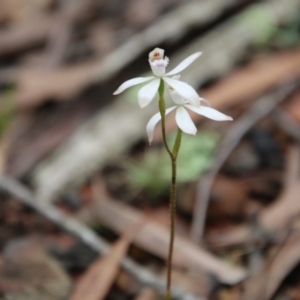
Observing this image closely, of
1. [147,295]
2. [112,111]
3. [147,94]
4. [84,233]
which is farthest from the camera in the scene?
[112,111]

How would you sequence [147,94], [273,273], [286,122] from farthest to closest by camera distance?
[286,122] → [273,273] → [147,94]

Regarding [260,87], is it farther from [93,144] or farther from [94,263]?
[94,263]

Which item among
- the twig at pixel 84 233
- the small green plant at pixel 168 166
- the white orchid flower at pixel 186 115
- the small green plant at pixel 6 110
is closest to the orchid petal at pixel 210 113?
the white orchid flower at pixel 186 115

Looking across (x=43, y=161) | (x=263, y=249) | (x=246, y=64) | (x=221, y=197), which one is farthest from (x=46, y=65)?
(x=263, y=249)

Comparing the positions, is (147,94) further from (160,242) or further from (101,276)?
(160,242)

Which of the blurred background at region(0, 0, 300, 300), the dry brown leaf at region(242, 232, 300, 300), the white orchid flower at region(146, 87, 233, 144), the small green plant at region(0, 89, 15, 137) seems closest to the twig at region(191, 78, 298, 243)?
the blurred background at region(0, 0, 300, 300)

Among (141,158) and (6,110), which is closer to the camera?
(141,158)

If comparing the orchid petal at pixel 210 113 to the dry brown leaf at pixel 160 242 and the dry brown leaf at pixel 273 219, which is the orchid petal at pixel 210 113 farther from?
the dry brown leaf at pixel 273 219

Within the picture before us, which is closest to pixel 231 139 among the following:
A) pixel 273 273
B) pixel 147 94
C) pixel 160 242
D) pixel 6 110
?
pixel 160 242
